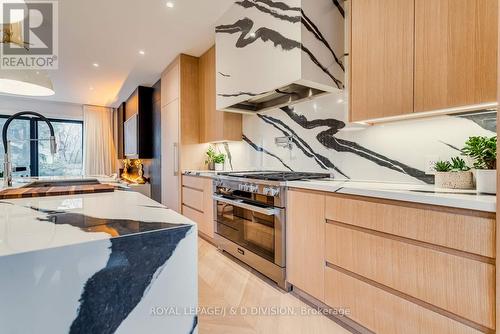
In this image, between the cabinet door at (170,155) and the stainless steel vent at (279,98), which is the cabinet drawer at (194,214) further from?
the stainless steel vent at (279,98)

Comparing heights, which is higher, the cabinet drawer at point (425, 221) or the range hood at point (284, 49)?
the range hood at point (284, 49)

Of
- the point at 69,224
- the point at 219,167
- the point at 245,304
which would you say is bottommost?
the point at 245,304

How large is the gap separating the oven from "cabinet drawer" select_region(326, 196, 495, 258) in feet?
1.87

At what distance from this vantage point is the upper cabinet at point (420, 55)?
120 centimetres

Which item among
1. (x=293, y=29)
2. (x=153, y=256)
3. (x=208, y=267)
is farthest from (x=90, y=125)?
(x=153, y=256)

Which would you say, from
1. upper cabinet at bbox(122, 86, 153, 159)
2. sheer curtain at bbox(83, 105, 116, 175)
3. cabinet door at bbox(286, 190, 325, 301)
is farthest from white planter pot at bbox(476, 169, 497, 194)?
sheer curtain at bbox(83, 105, 116, 175)

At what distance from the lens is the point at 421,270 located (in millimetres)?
1170

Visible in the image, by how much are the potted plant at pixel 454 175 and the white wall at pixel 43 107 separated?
7.87 m

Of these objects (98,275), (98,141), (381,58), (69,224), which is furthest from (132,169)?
(98,275)

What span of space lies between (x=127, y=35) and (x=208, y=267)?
2873mm

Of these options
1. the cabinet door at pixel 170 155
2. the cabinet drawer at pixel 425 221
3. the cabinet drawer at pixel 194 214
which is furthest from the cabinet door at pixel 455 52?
the cabinet door at pixel 170 155

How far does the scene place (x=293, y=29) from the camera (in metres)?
1.94

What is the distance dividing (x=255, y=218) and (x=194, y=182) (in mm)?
1356

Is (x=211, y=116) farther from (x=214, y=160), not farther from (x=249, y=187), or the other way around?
(x=249, y=187)
